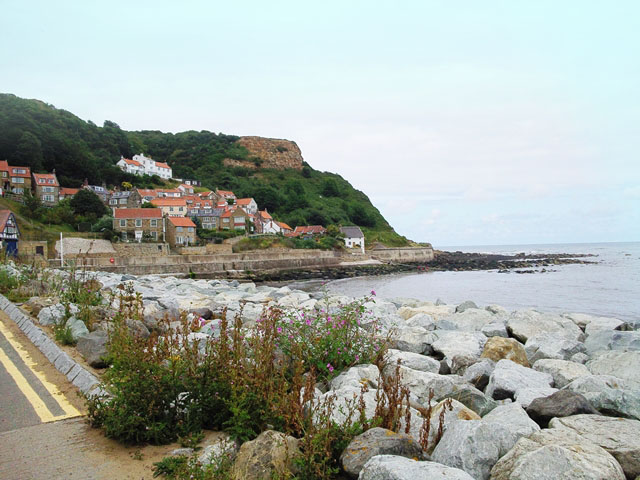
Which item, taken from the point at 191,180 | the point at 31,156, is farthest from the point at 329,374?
the point at 191,180

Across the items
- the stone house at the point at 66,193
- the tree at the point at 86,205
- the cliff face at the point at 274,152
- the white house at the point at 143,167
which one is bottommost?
the tree at the point at 86,205

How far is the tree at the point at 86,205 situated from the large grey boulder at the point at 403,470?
60.8 m

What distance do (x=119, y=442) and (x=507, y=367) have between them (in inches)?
197

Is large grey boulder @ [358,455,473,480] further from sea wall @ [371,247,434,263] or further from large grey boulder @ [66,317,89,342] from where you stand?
sea wall @ [371,247,434,263]

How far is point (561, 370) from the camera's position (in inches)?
263

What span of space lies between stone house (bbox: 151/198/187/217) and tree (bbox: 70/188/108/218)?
10954 millimetres

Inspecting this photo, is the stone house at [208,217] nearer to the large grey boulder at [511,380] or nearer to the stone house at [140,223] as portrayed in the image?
the stone house at [140,223]

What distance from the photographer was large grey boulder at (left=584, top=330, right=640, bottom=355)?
8766 millimetres

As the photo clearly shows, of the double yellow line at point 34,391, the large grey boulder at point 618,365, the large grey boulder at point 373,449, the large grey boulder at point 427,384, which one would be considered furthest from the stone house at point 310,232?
the large grey boulder at point 373,449

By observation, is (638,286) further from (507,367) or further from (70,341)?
(70,341)

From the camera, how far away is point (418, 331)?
872 centimetres

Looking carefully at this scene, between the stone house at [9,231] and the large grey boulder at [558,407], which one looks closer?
the large grey boulder at [558,407]

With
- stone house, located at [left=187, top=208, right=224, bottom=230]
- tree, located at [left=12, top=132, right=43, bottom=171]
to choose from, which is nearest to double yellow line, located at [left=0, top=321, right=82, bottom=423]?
stone house, located at [left=187, top=208, right=224, bottom=230]

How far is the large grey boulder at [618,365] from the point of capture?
22.2 feet
